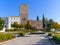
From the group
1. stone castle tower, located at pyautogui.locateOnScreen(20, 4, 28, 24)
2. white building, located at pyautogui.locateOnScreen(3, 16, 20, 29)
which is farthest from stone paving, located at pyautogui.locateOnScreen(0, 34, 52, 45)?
white building, located at pyautogui.locateOnScreen(3, 16, 20, 29)

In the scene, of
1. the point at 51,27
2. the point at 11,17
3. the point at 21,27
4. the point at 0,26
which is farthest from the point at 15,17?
the point at 0,26

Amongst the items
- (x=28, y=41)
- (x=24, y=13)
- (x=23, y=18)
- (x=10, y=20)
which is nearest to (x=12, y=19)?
(x=10, y=20)

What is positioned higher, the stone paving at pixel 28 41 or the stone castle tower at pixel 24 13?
the stone castle tower at pixel 24 13

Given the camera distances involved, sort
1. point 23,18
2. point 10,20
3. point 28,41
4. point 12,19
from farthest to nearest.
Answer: point 12,19, point 10,20, point 23,18, point 28,41

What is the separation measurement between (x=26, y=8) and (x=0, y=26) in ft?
106

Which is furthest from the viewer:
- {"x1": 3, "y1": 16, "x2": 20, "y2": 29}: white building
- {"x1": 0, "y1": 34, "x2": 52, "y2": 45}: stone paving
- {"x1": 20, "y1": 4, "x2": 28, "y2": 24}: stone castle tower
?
{"x1": 3, "y1": 16, "x2": 20, "y2": 29}: white building

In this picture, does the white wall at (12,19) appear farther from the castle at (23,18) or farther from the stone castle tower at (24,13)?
the stone castle tower at (24,13)

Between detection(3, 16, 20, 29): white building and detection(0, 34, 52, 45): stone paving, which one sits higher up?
detection(3, 16, 20, 29): white building

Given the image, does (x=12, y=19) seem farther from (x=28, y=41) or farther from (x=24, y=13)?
(x=28, y=41)

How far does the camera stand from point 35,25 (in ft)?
351

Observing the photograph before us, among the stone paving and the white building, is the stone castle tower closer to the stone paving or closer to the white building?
the white building

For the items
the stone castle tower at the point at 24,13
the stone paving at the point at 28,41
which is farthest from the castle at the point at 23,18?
the stone paving at the point at 28,41

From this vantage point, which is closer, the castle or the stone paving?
the stone paving

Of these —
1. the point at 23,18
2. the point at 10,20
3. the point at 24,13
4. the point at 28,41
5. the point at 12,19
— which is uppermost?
the point at 24,13
